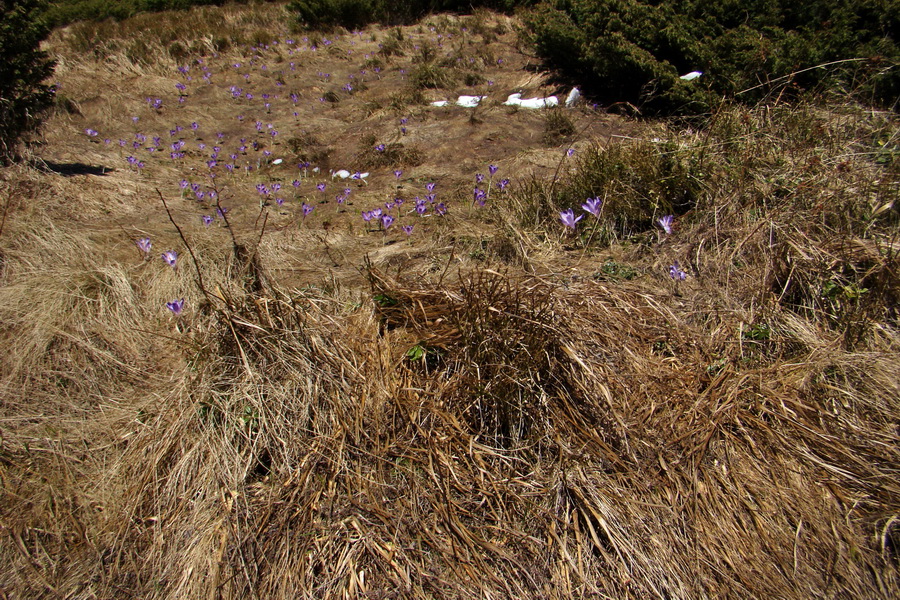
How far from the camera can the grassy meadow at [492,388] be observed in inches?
69.8

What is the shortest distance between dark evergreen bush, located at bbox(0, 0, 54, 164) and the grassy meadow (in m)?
0.50

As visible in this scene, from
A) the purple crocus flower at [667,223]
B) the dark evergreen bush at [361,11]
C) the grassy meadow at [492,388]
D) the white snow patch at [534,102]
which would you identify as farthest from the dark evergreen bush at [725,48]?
the dark evergreen bush at [361,11]

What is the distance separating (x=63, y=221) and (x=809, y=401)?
4324 millimetres

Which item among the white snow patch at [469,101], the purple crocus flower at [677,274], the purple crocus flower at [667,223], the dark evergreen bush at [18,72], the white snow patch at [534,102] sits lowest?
the white snow patch at [534,102]

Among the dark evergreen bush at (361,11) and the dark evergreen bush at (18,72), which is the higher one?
the dark evergreen bush at (18,72)

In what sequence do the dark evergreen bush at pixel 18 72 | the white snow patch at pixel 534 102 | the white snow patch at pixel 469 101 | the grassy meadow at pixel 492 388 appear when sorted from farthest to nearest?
the white snow patch at pixel 469 101 < the white snow patch at pixel 534 102 < the dark evergreen bush at pixel 18 72 < the grassy meadow at pixel 492 388

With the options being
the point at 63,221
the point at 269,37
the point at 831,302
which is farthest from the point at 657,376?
the point at 269,37

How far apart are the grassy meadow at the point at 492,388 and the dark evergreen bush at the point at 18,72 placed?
1.65ft

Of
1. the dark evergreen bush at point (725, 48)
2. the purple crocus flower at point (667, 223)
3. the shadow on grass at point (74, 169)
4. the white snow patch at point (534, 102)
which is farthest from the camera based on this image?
the white snow patch at point (534, 102)

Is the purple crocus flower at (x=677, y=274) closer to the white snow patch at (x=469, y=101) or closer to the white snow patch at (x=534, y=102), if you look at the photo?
the white snow patch at (x=534, y=102)

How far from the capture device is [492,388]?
2.11 m

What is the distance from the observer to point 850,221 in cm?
271

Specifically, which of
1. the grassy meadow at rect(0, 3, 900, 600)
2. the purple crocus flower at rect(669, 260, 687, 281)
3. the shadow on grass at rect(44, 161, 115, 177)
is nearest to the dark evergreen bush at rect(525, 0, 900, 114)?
the grassy meadow at rect(0, 3, 900, 600)

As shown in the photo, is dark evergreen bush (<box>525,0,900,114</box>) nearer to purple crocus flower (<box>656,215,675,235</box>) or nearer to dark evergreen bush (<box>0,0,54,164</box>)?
purple crocus flower (<box>656,215,675,235</box>)
